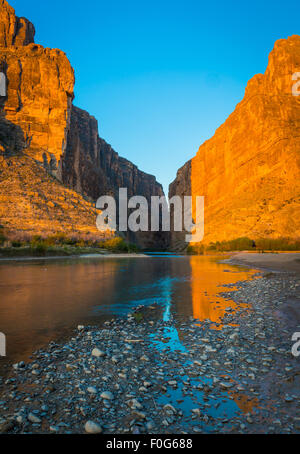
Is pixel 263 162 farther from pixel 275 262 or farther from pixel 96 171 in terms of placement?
pixel 96 171

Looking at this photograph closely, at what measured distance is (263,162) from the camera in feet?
159

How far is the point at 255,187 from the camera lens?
1860 inches

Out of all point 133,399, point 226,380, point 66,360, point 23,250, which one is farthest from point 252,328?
point 23,250

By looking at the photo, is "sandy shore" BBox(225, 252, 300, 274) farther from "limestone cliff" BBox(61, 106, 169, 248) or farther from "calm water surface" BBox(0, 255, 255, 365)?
"limestone cliff" BBox(61, 106, 169, 248)

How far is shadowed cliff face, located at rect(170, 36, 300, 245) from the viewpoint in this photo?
40.5 metres

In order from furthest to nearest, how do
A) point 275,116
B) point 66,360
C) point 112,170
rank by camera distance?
point 112,170 → point 275,116 → point 66,360

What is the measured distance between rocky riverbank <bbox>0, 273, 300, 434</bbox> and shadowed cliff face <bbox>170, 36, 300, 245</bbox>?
121ft

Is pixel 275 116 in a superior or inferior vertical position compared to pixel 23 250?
superior

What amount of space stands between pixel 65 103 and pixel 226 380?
6238 cm

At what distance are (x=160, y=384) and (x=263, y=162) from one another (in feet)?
172

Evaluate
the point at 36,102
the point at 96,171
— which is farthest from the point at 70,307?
the point at 96,171

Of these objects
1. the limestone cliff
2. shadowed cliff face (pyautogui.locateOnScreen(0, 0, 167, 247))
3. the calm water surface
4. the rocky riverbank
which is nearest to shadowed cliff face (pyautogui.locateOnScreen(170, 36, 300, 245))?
shadowed cliff face (pyautogui.locateOnScreen(0, 0, 167, 247))

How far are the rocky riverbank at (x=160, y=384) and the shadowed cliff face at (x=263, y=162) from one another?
1451 inches

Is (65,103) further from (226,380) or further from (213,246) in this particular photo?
(226,380)
